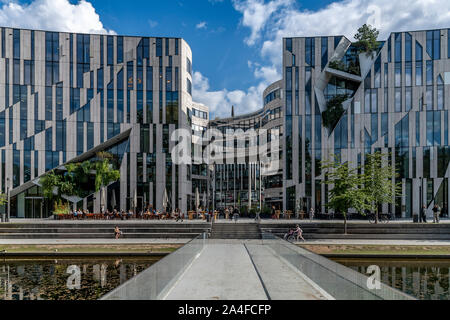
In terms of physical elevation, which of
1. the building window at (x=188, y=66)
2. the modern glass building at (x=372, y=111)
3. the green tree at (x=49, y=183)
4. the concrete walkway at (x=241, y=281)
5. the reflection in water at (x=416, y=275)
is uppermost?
the building window at (x=188, y=66)

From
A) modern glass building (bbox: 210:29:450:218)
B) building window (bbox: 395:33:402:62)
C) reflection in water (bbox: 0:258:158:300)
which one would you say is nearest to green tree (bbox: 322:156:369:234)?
modern glass building (bbox: 210:29:450:218)

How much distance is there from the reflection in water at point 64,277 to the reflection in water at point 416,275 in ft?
33.4

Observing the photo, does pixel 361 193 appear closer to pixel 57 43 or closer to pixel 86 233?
pixel 86 233

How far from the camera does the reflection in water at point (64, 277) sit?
39.1 ft

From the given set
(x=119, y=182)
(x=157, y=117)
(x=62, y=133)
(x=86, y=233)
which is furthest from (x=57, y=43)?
(x=86, y=233)

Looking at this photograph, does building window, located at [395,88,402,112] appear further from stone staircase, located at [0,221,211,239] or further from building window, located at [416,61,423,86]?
stone staircase, located at [0,221,211,239]

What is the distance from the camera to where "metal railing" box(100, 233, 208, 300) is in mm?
6541

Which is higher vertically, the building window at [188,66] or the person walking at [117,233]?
the building window at [188,66]

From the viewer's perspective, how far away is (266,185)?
56.3 metres

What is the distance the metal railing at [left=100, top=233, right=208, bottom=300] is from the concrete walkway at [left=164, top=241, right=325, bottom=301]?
318 millimetres

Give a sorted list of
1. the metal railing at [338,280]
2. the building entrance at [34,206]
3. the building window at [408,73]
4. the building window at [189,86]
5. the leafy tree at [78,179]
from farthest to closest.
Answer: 1. the building window at [189,86]
2. the building entrance at [34,206]
3. the building window at [408,73]
4. the leafy tree at [78,179]
5. the metal railing at [338,280]

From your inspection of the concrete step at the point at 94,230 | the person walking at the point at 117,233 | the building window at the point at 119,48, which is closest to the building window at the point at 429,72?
the concrete step at the point at 94,230

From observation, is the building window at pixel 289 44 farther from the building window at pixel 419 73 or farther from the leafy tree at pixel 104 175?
the leafy tree at pixel 104 175

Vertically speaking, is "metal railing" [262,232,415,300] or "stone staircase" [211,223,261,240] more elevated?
"metal railing" [262,232,415,300]
